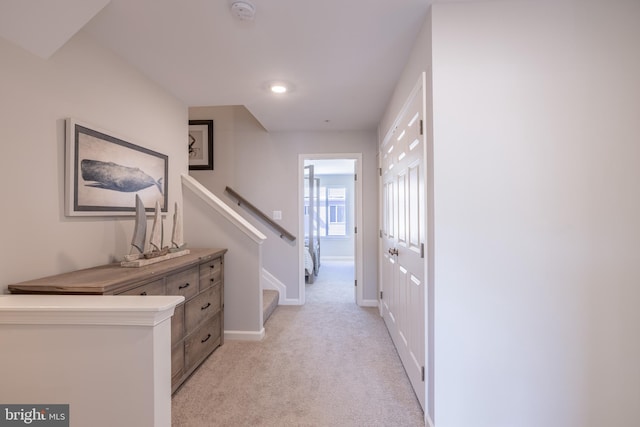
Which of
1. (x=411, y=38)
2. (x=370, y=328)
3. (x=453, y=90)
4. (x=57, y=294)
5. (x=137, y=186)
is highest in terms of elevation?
(x=411, y=38)

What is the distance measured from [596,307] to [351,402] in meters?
1.41

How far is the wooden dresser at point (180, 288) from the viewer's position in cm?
135

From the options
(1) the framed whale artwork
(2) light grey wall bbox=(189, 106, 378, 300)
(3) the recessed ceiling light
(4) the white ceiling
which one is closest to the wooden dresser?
(1) the framed whale artwork

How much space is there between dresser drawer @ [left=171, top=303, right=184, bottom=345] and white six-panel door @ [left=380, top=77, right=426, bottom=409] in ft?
5.09

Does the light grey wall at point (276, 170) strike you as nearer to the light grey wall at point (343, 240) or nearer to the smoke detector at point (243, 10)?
the smoke detector at point (243, 10)

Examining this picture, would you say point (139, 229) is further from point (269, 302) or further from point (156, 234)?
point (269, 302)

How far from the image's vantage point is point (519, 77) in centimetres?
144

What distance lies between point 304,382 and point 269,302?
4.68 feet

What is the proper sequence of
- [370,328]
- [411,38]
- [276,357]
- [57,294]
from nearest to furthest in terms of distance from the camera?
[57,294] → [411,38] → [276,357] → [370,328]

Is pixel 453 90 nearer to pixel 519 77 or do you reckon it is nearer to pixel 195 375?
pixel 519 77

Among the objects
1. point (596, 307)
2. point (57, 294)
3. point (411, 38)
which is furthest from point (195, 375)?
point (411, 38)

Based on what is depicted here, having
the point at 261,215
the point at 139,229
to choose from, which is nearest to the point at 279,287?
the point at 261,215

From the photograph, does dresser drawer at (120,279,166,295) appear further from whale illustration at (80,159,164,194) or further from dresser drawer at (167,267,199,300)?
whale illustration at (80,159,164,194)

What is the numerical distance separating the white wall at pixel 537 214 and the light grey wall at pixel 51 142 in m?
2.00
